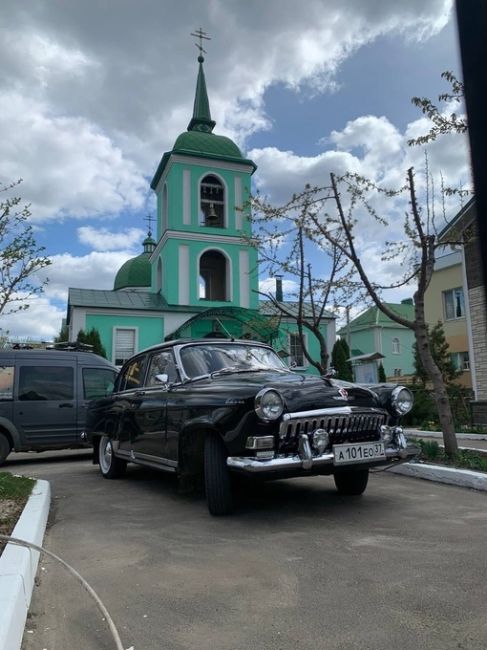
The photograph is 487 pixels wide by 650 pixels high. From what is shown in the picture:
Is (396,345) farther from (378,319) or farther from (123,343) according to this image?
(123,343)

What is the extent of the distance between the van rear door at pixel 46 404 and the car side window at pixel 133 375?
8.31 feet

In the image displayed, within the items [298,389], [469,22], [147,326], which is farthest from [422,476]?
[147,326]

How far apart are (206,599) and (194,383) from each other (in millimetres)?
2572

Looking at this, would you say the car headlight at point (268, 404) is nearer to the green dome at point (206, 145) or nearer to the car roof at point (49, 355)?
the car roof at point (49, 355)

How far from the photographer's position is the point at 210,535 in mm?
4035

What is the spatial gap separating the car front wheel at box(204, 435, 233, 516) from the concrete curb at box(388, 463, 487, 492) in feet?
9.35

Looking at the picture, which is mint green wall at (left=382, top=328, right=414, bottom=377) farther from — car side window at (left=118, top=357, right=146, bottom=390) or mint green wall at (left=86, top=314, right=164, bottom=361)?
car side window at (left=118, top=357, right=146, bottom=390)

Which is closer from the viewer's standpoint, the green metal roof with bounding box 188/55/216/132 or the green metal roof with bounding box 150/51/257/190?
the green metal roof with bounding box 150/51/257/190

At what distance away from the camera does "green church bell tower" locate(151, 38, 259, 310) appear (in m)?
24.9

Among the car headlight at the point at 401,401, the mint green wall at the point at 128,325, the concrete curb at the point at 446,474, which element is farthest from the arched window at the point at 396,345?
the car headlight at the point at 401,401

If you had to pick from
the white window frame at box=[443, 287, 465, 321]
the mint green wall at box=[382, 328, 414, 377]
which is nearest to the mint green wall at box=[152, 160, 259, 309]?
the white window frame at box=[443, 287, 465, 321]

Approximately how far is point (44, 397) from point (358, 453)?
260 inches

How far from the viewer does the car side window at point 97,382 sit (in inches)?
382

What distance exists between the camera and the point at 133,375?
22.6 ft
